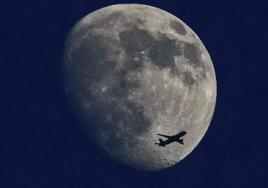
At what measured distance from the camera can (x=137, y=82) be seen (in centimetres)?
2517

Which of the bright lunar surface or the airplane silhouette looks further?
the airplane silhouette

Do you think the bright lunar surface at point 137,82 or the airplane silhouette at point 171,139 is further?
the airplane silhouette at point 171,139

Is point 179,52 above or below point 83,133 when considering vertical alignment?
above

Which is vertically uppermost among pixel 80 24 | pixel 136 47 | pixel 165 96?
pixel 80 24

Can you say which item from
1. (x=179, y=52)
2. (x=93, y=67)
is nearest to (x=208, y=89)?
(x=179, y=52)

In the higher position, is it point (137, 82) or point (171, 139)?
point (137, 82)

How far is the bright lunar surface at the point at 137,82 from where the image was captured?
25297 millimetres

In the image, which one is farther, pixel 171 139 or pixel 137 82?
pixel 171 139

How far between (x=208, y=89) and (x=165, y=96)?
323 cm

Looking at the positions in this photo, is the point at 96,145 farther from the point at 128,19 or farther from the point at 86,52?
the point at 128,19

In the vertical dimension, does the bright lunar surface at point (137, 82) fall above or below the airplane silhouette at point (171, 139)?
above

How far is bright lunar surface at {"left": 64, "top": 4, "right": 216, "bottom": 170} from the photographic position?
25297 mm

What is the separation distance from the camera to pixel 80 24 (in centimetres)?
2780

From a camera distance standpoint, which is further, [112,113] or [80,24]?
[80,24]
